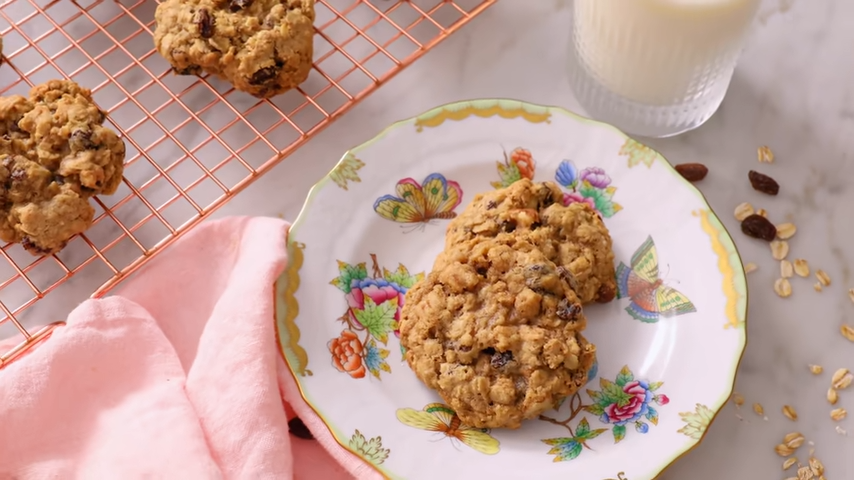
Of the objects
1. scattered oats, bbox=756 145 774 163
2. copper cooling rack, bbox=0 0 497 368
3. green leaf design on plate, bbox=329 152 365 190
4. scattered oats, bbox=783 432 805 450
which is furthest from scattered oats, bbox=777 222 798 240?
green leaf design on plate, bbox=329 152 365 190

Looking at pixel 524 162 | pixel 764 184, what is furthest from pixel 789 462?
pixel 524 162

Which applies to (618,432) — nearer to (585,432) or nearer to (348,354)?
(585,432)

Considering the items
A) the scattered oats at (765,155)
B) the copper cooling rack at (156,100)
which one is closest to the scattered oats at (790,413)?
the scattered oats at (765,155)

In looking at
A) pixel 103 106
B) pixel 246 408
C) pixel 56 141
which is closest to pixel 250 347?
Result: pixel 246 408

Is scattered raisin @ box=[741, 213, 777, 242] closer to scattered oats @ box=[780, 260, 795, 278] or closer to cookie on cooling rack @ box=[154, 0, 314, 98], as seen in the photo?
Result: scattered oats @ box=[780, 260, 795, 278]

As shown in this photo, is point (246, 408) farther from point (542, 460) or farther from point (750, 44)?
point (750, 44)

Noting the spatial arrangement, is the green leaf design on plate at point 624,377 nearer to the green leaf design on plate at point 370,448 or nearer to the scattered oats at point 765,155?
the green leaf design on plate at point 370,448
